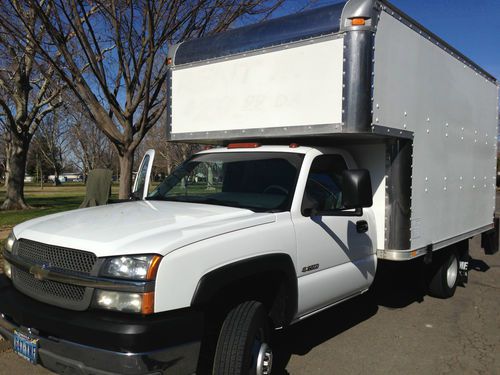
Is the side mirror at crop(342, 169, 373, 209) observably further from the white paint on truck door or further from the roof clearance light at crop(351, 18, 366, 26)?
the roof clearance light at crop(351, 18, 366, 26)

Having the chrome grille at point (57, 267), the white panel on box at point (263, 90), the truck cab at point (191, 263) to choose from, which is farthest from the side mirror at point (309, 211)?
the chrome grille at point (57, 267)

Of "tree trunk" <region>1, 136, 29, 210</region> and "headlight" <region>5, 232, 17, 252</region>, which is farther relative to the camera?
"tree trunk" <region>1, 136, 29, 210</region>

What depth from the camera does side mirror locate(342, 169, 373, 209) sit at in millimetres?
3716

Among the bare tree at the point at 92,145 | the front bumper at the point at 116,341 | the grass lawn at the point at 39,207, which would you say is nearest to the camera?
the front bumper at the point at 116,341

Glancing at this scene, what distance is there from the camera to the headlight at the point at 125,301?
2689mm

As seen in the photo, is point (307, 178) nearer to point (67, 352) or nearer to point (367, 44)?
point (367, 44)

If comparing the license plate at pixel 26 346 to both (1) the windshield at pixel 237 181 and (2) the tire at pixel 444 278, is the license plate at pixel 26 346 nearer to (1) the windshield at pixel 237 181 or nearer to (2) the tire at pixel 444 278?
(1) the windshield at pixel 237 181

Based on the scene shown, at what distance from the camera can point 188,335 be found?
110 inches

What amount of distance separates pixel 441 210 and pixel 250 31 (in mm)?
2953

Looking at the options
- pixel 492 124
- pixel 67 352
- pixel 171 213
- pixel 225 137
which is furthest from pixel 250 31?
pixel 492 124

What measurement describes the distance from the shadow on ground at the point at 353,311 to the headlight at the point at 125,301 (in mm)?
1803

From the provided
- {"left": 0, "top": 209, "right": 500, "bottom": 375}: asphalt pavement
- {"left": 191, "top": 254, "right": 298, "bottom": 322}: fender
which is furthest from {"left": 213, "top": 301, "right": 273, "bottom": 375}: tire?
{"left": 0, "top": 209, "right": 500, "bottom": 375}: asphalt pavement

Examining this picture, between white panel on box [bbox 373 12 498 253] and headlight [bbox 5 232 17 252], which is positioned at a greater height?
white panel on box [bbox 373 12 498 253]

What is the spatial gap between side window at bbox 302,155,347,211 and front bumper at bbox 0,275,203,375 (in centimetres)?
161
